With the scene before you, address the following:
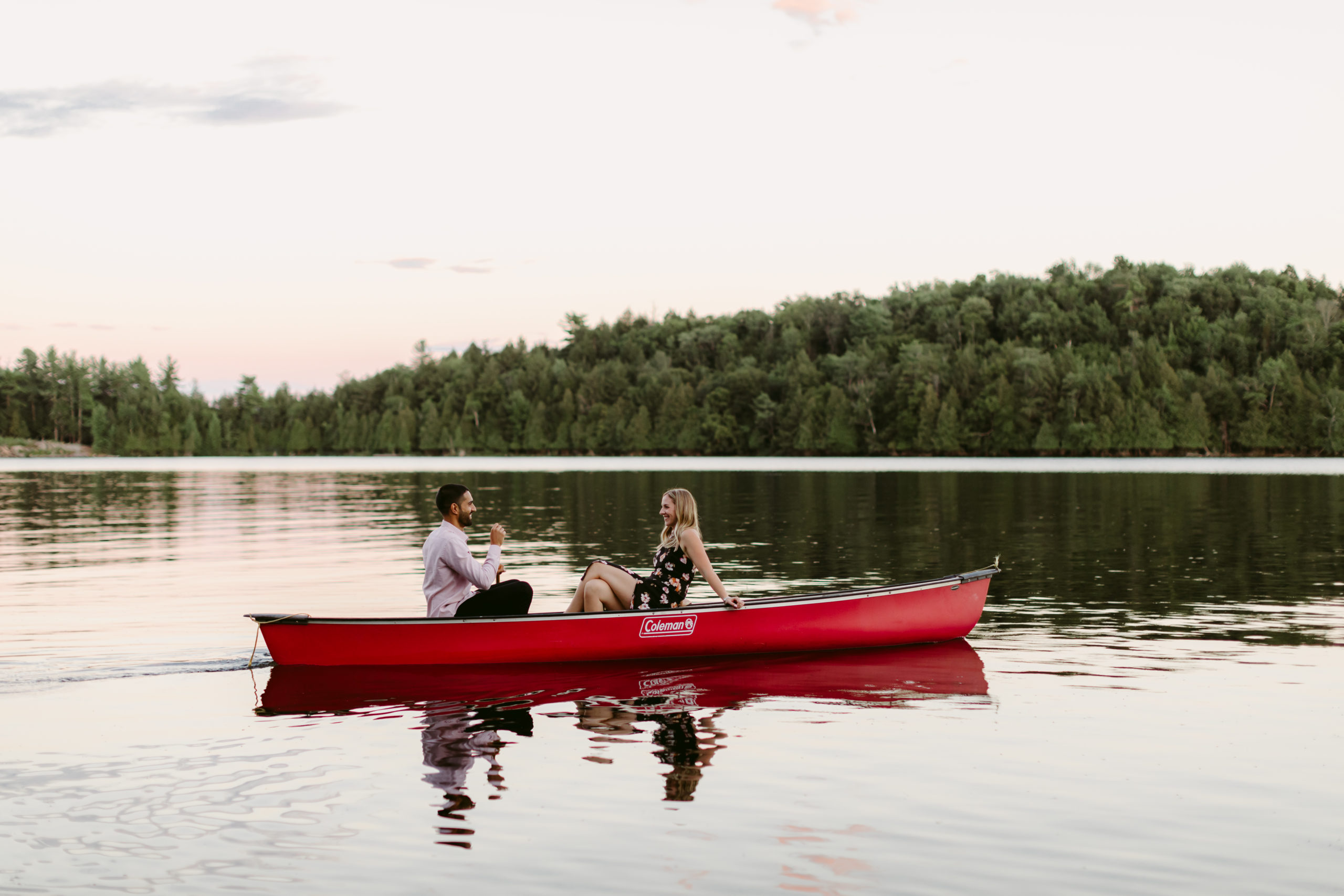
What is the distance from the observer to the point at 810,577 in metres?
23.2

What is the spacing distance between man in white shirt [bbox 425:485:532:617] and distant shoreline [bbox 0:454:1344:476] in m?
83.5

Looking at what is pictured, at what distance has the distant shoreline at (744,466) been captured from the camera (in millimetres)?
101438

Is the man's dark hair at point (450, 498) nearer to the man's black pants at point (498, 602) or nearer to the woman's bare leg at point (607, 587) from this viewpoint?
the man's black pants at point (498, 602)

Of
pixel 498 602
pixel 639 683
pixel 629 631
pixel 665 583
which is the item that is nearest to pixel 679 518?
pixel 665 583

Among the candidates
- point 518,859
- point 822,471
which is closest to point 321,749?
point 518,859

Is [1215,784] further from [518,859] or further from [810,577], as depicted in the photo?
[810,577]

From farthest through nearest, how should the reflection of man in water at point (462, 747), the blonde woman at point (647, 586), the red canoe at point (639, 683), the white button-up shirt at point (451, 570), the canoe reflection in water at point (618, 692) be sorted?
the blonde woman at point (647, 586) → the white button-up shirt at point (451, 570) → the red canoe at point (639, 683) → the canoe reflection in water at point (618, 692) → the reflection of man in water at point (462, 747)

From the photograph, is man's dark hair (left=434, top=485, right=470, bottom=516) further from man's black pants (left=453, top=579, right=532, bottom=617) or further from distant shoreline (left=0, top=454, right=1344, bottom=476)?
distant shoreline (left=0, top=454, right=1344, bottom=476)

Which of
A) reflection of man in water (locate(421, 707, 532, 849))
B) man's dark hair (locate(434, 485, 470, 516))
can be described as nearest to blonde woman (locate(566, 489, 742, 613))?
man's dark hair (locate(434, 485, 470, 516))

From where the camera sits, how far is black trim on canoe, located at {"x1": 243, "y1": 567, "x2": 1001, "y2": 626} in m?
13.5

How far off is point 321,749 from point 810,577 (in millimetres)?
14002

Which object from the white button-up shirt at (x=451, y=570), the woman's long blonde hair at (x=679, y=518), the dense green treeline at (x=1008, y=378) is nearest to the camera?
the white button-up shirt at (x=451, y=570)

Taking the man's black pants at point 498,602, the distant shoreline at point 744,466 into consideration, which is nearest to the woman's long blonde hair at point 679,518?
the man's black pants at point 498,602

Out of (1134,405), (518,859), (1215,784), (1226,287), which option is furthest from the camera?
(1226,287)
